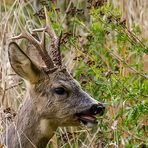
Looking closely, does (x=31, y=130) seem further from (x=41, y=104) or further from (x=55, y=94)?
(x=55, y=94)

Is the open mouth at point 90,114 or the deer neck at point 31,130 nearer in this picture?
the open mouth at point 90,114

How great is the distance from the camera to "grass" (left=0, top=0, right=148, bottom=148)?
20.4 feet

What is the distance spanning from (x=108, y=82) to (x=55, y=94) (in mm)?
415


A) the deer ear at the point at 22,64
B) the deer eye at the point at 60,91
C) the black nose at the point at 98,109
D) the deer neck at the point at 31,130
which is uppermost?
the deer ear at the point at 22,64

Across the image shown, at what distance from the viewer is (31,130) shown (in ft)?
20.8

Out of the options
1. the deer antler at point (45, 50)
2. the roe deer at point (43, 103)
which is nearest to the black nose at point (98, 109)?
the roe deer at point (43, 103)

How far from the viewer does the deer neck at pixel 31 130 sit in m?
6.33

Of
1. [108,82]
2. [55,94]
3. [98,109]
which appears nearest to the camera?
[98,109]

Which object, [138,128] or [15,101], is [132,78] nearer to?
A: [138,128]

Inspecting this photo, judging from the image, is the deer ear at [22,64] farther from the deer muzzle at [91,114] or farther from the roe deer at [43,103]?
the deer muzzle at [91,114]

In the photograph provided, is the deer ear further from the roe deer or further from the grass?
the grass

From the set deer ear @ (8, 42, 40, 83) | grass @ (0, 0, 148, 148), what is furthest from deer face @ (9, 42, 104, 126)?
grass @ (0, 0, 148, 148)

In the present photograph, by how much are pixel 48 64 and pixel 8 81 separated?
112 centimetres

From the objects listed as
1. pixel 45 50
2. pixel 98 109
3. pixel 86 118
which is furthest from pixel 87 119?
pixel 45 50
